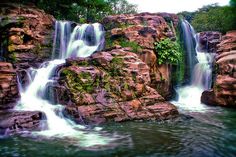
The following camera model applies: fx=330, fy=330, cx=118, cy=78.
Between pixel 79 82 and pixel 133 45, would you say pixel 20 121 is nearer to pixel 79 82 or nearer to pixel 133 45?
pixel 79 82

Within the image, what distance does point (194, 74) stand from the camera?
1925 cm

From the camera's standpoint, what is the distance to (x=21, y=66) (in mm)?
14812

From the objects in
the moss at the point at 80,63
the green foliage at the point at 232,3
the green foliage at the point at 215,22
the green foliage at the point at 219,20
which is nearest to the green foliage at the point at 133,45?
the moss at the point at 80,63

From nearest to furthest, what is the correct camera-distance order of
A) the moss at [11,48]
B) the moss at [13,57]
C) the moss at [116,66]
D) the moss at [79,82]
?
the moss at [79,82] < the moss at [116,66] < the moss at [13,57] < the moss at [11,48]

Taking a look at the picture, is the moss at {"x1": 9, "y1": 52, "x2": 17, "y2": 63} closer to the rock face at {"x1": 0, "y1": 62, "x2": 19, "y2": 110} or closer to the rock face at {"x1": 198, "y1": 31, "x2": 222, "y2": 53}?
the rock face at {"x1": 0, "y1": 62, "x2": 19, "y2": 110}

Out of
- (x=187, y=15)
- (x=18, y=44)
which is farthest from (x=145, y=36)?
(x=187, y=15)

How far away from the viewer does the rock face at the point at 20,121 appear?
9922 millimetres

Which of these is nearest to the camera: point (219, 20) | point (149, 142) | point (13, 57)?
point (149, 142)

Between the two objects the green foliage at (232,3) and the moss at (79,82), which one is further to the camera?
the green foliage at (232,3)

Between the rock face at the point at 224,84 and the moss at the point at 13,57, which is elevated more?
the moss at the point at 13,57

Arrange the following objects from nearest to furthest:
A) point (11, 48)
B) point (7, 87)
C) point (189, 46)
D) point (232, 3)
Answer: point (7, 87) < point (11, 48) < point (189, 46) < point (232, 3)

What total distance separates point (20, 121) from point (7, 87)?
237 centimetres

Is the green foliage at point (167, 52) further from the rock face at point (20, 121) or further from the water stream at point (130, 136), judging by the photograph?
the rock face at point (20, 121)

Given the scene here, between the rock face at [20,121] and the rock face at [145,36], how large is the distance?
5981 millimetres
